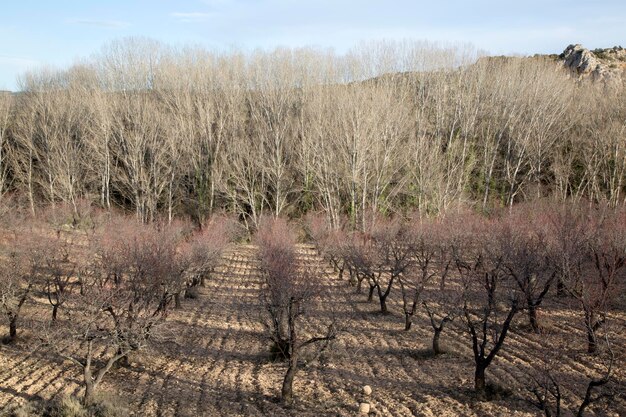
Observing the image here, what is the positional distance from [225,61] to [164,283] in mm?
39198

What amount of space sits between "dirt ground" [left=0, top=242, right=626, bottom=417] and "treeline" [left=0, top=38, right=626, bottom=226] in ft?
65.3

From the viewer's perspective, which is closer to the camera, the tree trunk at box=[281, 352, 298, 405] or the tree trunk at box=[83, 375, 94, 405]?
the tree trunk at box=[83, 375, 94, 405]

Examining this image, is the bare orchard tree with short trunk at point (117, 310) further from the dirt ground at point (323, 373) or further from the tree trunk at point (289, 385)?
the tree trunk at point (289, 385)

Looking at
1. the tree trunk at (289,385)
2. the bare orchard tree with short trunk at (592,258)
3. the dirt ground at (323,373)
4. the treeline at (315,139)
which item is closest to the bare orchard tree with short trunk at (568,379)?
the dirt ground at (323,373)

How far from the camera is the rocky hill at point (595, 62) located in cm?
5831

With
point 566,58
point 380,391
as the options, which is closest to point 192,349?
point 380,391

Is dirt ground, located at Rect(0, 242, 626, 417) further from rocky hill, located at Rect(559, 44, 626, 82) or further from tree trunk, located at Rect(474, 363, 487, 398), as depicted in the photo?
rocky hill, located at Rect(559, 44, 626, 82)

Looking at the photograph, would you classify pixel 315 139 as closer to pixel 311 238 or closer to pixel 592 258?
pixel 311 238

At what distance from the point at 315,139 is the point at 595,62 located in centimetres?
4126

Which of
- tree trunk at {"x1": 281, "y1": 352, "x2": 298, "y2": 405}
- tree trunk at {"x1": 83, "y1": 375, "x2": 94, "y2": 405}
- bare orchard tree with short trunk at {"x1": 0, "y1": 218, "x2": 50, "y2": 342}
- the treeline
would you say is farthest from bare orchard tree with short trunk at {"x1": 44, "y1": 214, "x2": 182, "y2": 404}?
the treeline

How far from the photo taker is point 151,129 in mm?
42906

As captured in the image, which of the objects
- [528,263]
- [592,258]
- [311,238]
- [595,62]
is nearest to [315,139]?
[311,238]

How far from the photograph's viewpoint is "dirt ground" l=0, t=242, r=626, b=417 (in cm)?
1360

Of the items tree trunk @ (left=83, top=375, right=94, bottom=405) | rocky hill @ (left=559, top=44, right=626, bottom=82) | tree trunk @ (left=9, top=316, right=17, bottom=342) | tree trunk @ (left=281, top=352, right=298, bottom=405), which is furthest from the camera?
rocky hill @ (left=559, top=44, right=626, bottom=82)
